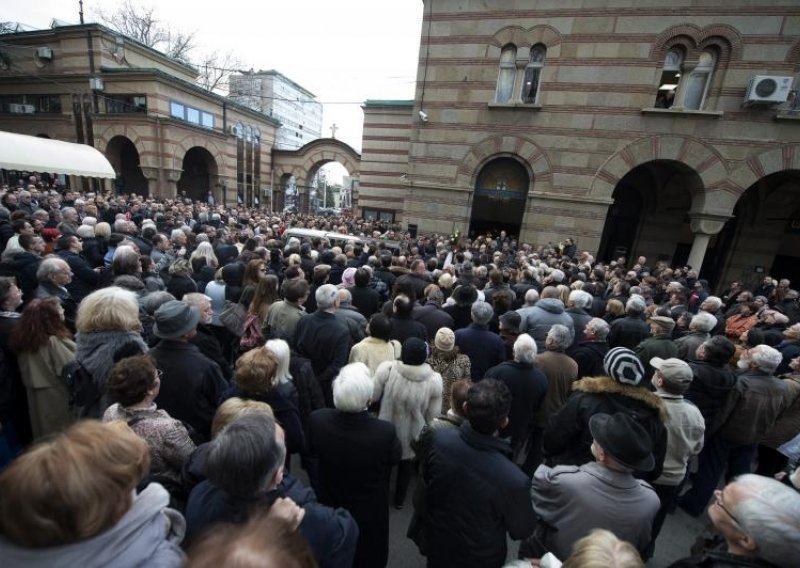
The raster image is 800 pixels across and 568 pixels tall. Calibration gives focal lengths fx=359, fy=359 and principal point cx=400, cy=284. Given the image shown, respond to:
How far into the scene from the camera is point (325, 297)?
374 centimetres

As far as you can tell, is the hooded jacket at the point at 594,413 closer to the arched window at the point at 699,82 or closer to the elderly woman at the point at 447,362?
the elderly woman at the point at 447,362

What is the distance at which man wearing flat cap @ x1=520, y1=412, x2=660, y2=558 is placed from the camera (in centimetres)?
181

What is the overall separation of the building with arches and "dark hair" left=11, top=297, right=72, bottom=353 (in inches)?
515

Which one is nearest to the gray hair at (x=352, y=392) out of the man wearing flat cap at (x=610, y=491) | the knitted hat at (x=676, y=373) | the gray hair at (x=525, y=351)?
the man wearing flat cap at (x=610, y=491)

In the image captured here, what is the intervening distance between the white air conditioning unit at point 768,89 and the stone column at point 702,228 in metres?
3.47

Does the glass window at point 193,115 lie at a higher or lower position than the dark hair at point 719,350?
higher

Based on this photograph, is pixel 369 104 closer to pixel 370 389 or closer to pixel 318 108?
pixel 370 389

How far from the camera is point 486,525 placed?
2.04m

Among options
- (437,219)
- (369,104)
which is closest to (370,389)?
(437,219)

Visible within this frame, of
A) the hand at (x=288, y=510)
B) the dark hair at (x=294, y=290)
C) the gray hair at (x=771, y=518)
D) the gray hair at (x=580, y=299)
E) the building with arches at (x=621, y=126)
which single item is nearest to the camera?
the gray hair at (x=771, y=518)

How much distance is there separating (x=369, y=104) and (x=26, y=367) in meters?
19.7

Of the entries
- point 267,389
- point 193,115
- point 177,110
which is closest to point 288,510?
point 267,389

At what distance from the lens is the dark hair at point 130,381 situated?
186 cm

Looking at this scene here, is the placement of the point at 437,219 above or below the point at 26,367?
above
